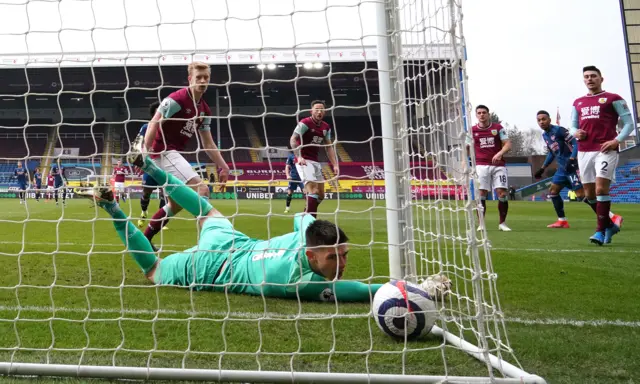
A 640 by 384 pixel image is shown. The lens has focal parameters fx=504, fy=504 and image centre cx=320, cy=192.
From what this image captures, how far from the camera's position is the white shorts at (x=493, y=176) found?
841cm

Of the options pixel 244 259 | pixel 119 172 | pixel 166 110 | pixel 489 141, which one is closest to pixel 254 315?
pixel 244 259

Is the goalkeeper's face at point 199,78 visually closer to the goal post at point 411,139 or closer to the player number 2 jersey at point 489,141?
the goal post at point 411,139

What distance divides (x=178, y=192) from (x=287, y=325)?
129 cm

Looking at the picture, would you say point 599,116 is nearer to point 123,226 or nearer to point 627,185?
point 123,226

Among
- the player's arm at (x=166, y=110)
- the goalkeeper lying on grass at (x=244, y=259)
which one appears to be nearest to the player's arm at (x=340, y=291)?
the goalkeeper lying on grass at (x=244, y=259)

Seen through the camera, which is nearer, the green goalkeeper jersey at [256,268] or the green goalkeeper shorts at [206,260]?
the green goalkeeper jersey at [256,268]

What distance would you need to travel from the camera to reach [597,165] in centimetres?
600

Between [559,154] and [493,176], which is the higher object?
[559,154]

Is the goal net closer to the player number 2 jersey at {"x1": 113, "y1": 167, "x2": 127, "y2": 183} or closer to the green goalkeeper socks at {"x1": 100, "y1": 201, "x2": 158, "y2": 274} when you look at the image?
the green goalkeeper socks at {"x1": 100, "y1": 201, "x2": 158, "y2": 274}

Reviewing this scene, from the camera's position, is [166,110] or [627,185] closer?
[166,110]

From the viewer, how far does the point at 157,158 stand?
4.78m

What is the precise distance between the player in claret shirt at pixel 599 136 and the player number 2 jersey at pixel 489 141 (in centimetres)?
200

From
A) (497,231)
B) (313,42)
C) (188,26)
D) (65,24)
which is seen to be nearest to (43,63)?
(65,24)

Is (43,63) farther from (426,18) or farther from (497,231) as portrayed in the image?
(497,231)
